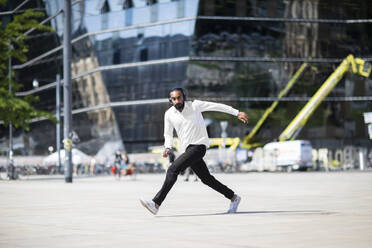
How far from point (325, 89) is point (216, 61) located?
9.17 m

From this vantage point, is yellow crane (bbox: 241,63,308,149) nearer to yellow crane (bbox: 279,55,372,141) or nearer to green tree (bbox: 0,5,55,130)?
yellow crane (bbox: 279,55,372,141)

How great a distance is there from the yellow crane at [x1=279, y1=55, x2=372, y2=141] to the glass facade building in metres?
1.08

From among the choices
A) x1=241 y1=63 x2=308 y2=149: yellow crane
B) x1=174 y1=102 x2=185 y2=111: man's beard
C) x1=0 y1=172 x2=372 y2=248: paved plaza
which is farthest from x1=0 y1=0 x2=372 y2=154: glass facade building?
x1=174 y1=102 x2=185 y2=111: man's beard

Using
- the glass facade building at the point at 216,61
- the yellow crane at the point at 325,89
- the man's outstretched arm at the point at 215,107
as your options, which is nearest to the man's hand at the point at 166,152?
the man's outstretched arm at the point at 215,107

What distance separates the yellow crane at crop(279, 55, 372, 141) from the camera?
64938mm

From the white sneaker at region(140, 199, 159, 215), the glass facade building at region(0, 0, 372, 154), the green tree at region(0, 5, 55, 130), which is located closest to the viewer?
the white sneaker at region(140, 199, 159, 215)

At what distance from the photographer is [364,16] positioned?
226ft

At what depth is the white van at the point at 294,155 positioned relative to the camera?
53.1 metres

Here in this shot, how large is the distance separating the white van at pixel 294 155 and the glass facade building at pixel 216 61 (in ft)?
36.4

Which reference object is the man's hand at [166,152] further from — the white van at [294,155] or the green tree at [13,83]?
the white van at [294,155]

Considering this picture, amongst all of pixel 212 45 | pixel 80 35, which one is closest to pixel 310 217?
pixel 212 45

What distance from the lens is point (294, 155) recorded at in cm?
5341

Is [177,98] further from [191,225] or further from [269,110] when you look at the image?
[269,110]

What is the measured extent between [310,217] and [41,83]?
70.1 m
